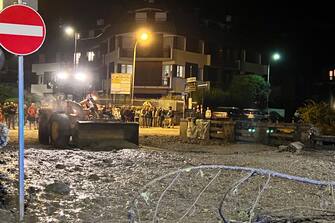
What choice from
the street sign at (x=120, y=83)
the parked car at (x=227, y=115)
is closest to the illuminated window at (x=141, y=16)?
the parked car at (x=227, y=115)

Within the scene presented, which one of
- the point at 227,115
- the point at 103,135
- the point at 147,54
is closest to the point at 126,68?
the point at 147,54

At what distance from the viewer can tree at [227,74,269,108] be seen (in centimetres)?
5622

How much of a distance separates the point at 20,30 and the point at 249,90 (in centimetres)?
5206

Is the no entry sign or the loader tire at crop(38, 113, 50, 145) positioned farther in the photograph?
the loader tire at crop(38, 113, 50, 145)

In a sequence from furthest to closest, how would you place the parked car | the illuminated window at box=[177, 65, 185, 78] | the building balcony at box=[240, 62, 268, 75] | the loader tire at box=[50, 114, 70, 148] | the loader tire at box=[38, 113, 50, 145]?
the building balcony at box=[240, 62, 268, 75], the illuminated window at box=[177, 65, 185, 78], the parked car, the loader tire at box=[38, 113, 50, 145], the loader tire at box=[50, 114, 70, 148]

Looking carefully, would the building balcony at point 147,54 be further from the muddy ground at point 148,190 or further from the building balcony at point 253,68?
the muddy ground at point 148,190

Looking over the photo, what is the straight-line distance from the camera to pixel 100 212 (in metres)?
7.52

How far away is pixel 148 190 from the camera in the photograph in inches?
359

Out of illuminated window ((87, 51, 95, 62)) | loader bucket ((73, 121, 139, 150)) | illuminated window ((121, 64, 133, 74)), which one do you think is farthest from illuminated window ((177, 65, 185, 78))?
loader bucket ((73, 121, 139, 150))

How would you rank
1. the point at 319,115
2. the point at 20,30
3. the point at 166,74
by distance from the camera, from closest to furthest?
the point at 20,30
the point at 319,115
the point at 166,74

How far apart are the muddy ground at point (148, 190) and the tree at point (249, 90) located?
40.7 metres

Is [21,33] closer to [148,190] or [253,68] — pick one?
[148,190]

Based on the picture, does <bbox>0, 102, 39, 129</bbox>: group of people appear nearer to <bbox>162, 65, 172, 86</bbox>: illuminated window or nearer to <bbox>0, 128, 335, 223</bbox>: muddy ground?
<bbox>0, 128, 335, 223</bbox>: muddy ground

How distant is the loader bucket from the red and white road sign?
34.8 feet
